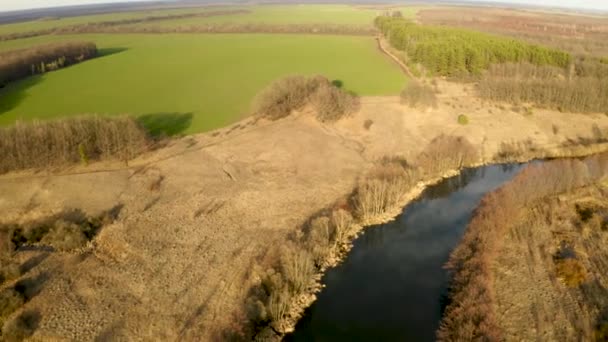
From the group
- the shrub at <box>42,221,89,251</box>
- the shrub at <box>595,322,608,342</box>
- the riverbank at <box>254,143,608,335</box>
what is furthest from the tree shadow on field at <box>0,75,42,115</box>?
the shrub at <box>595,322,608,342</box>

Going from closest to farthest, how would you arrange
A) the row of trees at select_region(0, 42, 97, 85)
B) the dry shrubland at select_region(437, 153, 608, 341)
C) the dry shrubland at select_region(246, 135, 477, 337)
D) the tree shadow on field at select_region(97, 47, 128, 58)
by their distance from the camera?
the dry shrubland at select_region(437, 153, 608, 341) → the dry shrubland at select_region(246, 135, 477, 337) → the row of trees at select_region(0, 42, 97, 85) → the tree shadow on field at select_region(97, 47, 128, 58)

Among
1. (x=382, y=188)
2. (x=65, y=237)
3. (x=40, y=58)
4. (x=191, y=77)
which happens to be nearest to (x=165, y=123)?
(x=191, y=77)

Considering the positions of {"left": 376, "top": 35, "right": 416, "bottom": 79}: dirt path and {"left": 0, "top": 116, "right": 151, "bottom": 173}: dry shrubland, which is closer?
{"left": 0, "top": 116, "right": 151, "bottom": 173}: dry shrubland

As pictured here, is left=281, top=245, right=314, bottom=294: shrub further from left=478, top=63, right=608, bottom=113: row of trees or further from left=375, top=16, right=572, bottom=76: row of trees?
left=375, top=16, right=572, bottom=76: row of trees

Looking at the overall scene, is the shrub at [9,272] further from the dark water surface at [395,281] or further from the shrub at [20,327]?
the dark water surface at [395,281]

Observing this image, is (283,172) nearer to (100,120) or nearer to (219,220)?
(219,220)

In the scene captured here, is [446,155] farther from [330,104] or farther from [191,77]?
→ [191,77]
